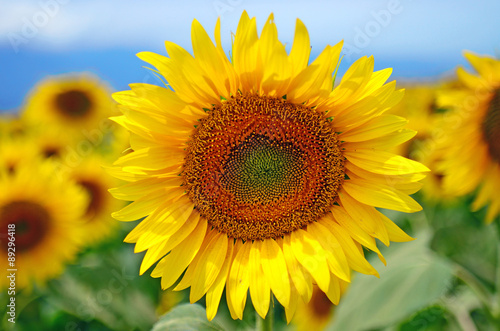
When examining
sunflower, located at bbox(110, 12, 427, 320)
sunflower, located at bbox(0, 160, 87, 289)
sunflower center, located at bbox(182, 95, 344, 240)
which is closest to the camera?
sunflower, located at bbox(110, 12, 427, 320)

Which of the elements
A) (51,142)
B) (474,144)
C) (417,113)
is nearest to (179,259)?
(474,144)

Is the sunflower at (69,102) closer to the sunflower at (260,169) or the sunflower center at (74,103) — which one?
the sunflower center at (74,103)

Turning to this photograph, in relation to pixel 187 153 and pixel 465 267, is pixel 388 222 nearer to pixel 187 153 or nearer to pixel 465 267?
pixel 187 153

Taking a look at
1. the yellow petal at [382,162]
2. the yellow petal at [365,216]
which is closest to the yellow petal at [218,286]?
the yellow petal at [365,216]

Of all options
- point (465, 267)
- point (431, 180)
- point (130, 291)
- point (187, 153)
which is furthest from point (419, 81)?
point (187, 153)

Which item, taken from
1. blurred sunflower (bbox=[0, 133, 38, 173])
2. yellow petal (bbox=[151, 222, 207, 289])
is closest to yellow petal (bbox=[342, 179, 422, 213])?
yellow petal (bbox=[151, 222, 207, 289])

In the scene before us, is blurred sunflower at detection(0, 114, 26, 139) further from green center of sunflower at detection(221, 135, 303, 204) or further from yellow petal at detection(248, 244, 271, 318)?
yellow petal at detection(248, 244, 271, 318)

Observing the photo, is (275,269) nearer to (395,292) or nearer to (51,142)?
(395,292)
